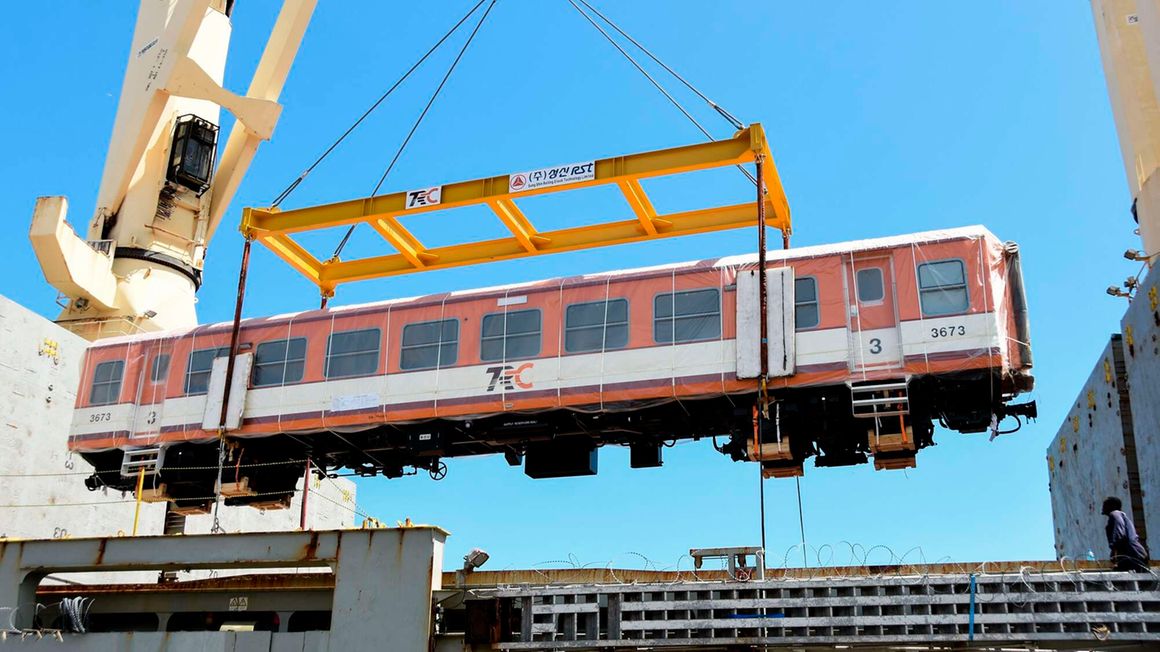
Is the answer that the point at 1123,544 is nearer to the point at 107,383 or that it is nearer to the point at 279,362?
the point at 279,362

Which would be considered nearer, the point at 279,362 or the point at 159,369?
the point at 279,362

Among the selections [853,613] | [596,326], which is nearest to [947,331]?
[596,326]

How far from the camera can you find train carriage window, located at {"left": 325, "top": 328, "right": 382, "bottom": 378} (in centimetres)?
1888

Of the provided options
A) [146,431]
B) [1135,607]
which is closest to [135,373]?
[146,431]

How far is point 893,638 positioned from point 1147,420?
25.8ft

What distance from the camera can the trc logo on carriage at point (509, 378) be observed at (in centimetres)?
1769

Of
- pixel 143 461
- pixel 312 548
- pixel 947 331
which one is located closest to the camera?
pixel 312 548

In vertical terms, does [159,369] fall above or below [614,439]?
above

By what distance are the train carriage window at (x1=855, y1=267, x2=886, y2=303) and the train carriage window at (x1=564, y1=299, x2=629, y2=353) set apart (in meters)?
3.61

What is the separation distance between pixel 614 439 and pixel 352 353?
4.80m

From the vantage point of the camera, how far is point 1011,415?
53.9 ft

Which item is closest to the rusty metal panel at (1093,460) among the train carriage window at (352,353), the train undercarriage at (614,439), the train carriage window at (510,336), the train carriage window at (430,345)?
the train undercarriage at (614,439)

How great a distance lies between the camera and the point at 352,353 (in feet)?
62.4

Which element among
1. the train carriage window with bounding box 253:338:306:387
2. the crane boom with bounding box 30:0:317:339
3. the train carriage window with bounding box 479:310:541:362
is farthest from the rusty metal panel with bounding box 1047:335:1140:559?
the crane boom with bounding box 30:0:317:339
